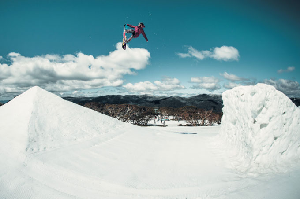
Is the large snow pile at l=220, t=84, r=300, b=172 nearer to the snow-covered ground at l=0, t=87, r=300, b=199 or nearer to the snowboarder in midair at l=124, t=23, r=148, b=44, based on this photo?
the snow-covered ground at l=0, t=87, r=300, b=199

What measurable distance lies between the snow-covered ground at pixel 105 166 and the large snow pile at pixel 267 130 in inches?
18.5

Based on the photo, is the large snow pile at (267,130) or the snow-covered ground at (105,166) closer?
the snow-covered ground at (105,166)

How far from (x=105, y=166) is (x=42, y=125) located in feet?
16.7

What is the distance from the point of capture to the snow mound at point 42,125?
6746mm

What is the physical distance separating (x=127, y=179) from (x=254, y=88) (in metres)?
7.31

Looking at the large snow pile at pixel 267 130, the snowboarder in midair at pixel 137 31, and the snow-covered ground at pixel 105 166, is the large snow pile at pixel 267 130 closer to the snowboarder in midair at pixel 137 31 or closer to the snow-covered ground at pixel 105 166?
the snow-covered ground at pixel 105 166

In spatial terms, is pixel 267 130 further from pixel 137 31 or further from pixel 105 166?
pixel 137 31

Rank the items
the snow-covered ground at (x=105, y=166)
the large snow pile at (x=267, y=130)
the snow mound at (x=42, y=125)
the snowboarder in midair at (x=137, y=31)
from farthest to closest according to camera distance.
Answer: the snowboarder in midair at (x=137, y=31) → the snow mound at (x=42, y=125) → the large snow pile at (x=267, y=130) → the snow-covered ground at (x=105, y=166)

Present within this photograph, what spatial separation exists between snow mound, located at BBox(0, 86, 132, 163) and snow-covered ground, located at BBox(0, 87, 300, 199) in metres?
0.04

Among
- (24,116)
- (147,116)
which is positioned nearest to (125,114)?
(147,116)

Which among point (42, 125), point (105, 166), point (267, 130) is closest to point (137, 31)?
point (42, 125)

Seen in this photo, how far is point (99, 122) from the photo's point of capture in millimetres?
12016

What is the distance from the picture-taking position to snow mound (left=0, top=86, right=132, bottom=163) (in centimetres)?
675

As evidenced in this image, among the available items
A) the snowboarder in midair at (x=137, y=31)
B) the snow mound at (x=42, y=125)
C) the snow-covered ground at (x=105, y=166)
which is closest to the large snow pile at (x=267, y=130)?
the snow-covered ground at (x=105, y=166)
